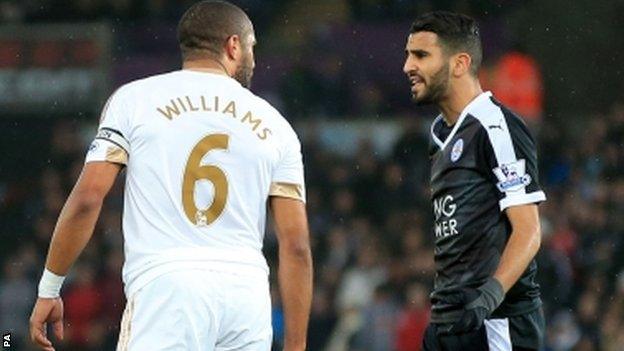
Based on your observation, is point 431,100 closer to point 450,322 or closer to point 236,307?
point 450,322

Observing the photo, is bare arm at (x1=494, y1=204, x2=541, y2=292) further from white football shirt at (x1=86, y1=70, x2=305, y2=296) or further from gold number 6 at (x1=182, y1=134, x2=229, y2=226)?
gold number 6 at (x1=182, y1=134, x2=229, y2=226)

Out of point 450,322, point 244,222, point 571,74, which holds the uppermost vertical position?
point 571,74

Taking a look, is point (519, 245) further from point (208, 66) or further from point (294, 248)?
point (208, 66)

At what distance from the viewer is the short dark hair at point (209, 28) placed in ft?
15.3

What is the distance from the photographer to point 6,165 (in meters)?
13.9

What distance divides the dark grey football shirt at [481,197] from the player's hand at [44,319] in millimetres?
1327

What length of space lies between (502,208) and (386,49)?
8.70m

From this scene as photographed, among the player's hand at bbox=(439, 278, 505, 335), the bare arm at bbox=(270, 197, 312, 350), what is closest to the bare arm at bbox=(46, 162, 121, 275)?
the bare arm at bbox=(270, 197, 312, 350)

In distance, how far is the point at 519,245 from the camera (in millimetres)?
4879

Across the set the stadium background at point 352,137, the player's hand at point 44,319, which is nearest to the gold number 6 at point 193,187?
the player's hand at point 44,319

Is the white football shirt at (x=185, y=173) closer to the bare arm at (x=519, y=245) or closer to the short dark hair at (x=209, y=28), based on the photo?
the short dark hair at (x=209, y=28)

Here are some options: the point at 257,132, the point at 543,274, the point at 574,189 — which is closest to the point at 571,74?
the point at 574,189

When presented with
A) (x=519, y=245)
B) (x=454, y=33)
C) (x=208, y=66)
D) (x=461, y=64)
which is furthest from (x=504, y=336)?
(x=208, y=66)

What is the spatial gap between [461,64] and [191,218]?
1315 millimetres
